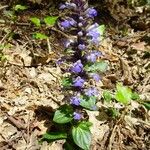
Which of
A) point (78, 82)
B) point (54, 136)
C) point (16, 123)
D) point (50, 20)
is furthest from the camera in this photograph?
point (50, 20)

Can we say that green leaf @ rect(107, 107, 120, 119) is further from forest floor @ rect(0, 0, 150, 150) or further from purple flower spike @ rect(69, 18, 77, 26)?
purple flower spike @ rect(69, 18, 77, 26)

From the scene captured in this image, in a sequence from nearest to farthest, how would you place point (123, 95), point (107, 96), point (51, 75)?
point (123, 95) < point (107, 96) < point (51, 75)

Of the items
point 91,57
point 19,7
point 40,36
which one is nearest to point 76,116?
point 91,57

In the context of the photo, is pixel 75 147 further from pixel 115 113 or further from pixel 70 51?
pixel 70 51

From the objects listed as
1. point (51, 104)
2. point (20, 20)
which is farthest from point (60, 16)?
point (51, 104)

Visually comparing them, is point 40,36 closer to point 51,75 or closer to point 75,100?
point 51,75

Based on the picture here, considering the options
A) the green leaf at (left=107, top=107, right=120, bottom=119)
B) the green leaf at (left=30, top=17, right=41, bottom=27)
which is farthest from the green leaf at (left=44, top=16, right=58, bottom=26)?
the green leaf at (left=107, top=107, right=120, bottom=119)

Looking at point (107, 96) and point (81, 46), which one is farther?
point (107, 96)
